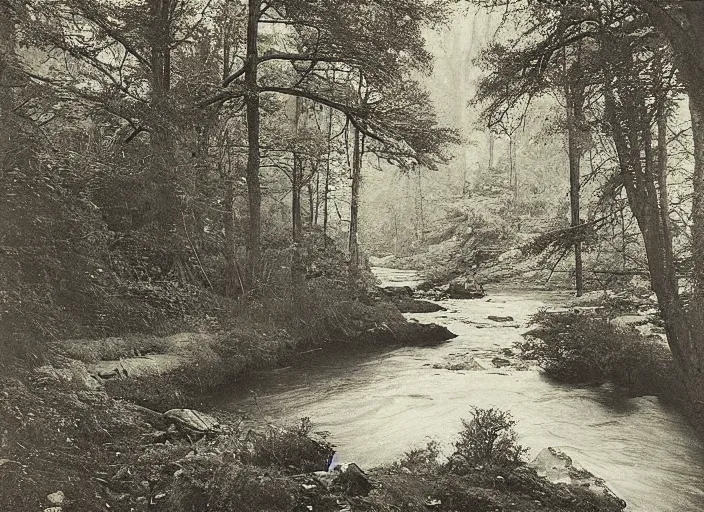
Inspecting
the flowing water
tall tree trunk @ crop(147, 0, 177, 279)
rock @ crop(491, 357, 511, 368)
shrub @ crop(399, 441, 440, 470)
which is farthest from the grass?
rock @ crop(491, 357, 511, 368)

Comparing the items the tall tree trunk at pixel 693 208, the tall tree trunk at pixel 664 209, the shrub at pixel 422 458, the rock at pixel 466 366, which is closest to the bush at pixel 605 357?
the rock at pixel 466 366

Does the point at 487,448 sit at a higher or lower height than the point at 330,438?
higher

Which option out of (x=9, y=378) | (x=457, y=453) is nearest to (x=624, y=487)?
(x=457, y=453)

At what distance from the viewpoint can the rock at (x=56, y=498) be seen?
11.8ft

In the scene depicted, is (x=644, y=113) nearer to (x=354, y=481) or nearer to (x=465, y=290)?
(x=354, y=481)

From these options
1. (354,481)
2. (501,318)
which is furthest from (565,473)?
(501,318)

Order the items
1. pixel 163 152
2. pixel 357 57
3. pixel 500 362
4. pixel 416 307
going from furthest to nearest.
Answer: pixel 416 307, pixel 357 57, pixel 500 362, pixel 163 152

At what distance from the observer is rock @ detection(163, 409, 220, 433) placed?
6160mm

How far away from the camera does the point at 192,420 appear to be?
6.32 meters

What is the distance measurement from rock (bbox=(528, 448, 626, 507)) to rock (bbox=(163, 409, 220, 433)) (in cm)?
356

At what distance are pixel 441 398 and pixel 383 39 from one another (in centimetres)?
730

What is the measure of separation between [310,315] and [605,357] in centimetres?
646

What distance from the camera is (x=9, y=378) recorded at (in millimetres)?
4695

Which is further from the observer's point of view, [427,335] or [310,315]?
[427,335]
